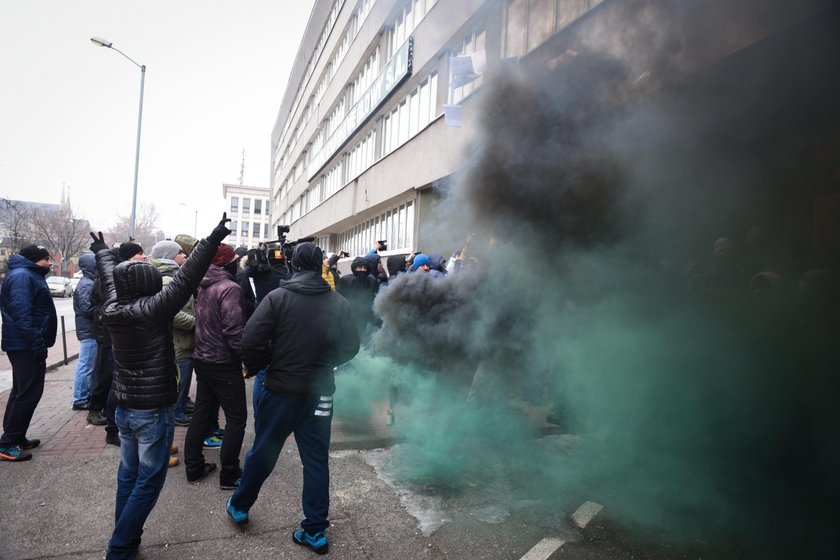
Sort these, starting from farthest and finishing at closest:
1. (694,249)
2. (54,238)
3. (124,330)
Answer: (54,238), (694,249), (124,330)

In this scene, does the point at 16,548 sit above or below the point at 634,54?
below

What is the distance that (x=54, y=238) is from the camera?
132 feet

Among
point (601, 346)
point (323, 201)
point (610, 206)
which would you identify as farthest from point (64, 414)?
point (323, 201)

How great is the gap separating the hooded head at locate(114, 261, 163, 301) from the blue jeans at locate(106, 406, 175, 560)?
0.64 meters

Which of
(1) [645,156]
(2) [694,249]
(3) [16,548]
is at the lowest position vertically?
(3) [16,548]

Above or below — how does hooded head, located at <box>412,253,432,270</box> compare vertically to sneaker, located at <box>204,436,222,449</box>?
above

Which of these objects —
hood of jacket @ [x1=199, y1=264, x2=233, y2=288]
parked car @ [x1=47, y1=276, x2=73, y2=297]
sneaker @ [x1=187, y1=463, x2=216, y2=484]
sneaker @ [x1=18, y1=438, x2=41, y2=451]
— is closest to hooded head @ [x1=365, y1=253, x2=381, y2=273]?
hood of jacket @ [x1=199, y1=264, x2=233, y2=288]

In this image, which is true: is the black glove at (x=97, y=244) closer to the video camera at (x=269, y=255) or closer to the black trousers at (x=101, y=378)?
the black trousers at (x=101, y=378)

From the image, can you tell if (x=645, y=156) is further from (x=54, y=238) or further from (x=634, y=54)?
(x=54, y=238)

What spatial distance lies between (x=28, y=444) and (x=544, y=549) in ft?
14.5

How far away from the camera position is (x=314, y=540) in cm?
304

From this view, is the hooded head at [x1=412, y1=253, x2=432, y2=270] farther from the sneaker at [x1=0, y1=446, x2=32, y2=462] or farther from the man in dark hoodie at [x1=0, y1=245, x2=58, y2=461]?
the sneaker at [x1=0, y1=446, x2=32, y2=462]

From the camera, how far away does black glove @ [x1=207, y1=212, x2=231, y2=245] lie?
110 inches

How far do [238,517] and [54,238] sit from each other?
4658 cm
